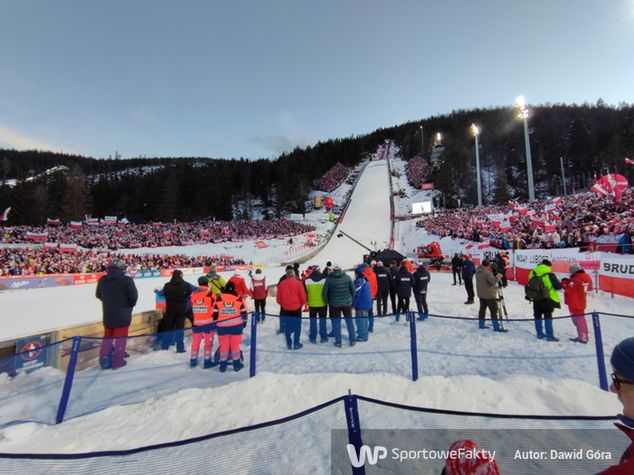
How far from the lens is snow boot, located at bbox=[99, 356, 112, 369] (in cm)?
458

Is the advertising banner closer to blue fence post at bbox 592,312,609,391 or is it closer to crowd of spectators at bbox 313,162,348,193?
blue fence post at bbox 592,312,609,391

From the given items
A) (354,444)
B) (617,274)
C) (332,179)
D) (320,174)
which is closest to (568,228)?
(617,274)

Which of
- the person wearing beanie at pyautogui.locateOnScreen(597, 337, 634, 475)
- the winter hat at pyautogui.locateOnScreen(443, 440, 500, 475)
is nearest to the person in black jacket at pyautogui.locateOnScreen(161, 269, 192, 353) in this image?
the winter hat at pyautogui.locateOnScreen(443, 440, 500, 475)

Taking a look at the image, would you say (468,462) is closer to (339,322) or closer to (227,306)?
(227,306)

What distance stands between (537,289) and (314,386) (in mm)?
5038

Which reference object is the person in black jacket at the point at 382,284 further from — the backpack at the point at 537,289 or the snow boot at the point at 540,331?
the snow boot at the point at 540,331

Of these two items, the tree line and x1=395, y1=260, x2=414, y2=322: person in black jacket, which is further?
the tree line

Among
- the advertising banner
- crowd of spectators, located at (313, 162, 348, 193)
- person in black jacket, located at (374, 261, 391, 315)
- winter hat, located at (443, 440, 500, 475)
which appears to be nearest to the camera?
winter hat, located at (443, 440, 500, 475)

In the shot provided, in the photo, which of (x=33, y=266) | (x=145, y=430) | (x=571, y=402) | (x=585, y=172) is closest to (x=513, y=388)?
(x=571, y=402)

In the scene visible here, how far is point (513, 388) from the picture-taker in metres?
4.41

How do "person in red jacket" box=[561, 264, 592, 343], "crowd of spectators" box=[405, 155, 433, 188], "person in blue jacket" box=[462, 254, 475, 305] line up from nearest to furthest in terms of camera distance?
"person in red jacket" box=[561, 264, 592, 343], "person in blue jacket" box=[462, 254, 475, 305], "crowd of spectators" box=[405, 155, 433, 188]

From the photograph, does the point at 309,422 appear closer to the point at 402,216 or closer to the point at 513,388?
the point at 513,388

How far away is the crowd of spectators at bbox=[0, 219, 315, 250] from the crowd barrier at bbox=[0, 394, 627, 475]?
1265 inches

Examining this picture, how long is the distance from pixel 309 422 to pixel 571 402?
12.1 ft
